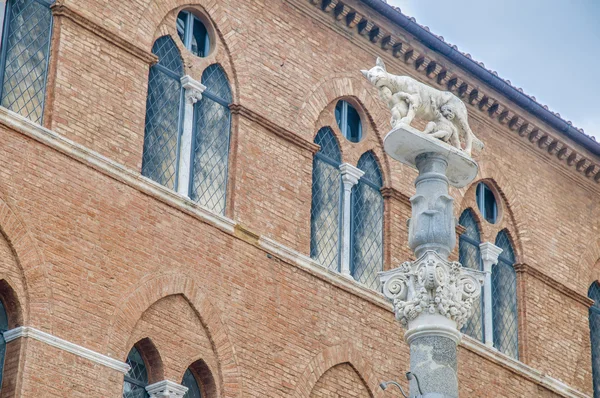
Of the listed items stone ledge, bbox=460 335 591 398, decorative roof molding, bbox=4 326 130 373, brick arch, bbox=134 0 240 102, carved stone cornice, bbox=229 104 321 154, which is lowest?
decorative roof molding, bbox=4 326 130 373

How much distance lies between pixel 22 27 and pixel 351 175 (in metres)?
5.42

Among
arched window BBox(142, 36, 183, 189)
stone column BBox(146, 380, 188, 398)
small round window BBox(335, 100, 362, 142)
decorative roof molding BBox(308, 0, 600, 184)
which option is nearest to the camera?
stone column BBox(146, 380, 188, 398)

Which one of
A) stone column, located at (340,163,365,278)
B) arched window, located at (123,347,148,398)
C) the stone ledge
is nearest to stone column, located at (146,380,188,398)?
arched window, located at (123,347,148,398)

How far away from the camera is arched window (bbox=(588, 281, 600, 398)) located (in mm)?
25141

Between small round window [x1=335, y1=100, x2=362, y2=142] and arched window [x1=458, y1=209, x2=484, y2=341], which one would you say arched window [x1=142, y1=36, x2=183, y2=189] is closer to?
small round window [x1=335, y1=100, x2=362, y2=142]

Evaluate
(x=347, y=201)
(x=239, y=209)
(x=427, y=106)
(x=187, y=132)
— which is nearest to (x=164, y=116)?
(x=187, y=132)

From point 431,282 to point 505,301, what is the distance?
11.1m

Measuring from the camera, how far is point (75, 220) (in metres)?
17.5

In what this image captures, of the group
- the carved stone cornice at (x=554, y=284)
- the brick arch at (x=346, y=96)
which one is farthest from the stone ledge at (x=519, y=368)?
the brick arch at (x=346, y=96)

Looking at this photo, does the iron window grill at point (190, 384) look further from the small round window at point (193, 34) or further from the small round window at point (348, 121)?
the small round window at point (348, 121)

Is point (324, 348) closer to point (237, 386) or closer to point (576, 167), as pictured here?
point (237, 386)

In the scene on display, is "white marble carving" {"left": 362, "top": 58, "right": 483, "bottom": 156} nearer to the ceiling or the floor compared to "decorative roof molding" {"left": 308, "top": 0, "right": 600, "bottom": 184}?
nearer to the floor

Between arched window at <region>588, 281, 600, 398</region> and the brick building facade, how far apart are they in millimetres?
192

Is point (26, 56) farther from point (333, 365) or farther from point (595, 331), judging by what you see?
point (595, 331)
